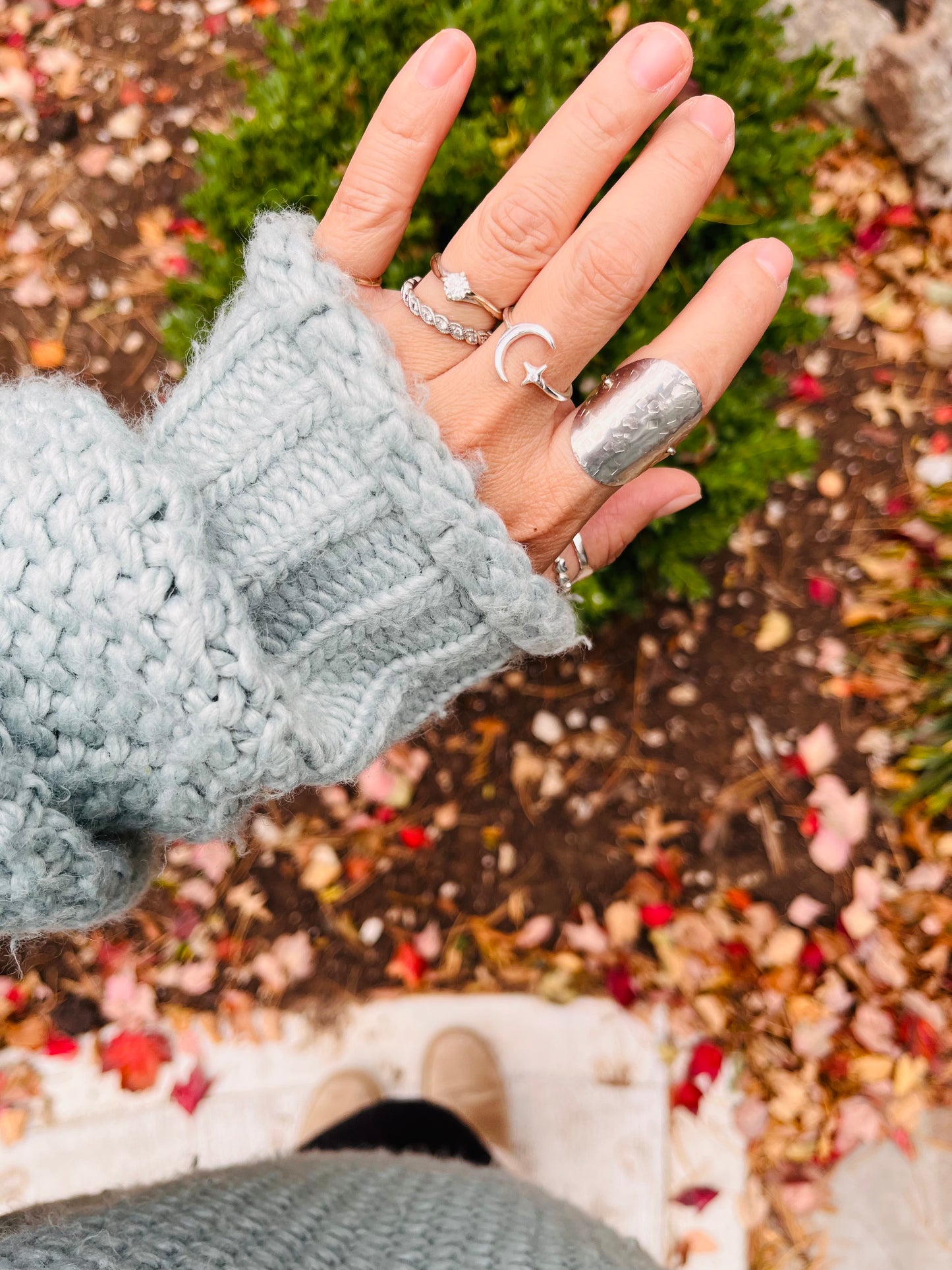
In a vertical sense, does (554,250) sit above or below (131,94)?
below

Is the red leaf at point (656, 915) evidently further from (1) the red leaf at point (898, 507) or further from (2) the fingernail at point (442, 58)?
(2) the fingernail at point (442, 58)

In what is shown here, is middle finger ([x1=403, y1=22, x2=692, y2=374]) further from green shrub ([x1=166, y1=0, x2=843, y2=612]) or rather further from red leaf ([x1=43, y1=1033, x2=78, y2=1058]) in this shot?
red leaf ([x1=43, y1=1033, x2=78, y2=1058])

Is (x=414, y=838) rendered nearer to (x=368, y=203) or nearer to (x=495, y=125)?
(x=368, y=203)

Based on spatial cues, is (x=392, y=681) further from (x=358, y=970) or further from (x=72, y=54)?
(x=72, y=54)

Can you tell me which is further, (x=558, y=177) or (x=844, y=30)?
(x=844, y=30)

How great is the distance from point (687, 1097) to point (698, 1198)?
231 mm

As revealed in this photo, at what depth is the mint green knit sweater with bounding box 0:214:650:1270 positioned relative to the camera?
36.5 inches

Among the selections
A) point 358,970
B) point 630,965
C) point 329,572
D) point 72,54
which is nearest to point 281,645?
point 329,572

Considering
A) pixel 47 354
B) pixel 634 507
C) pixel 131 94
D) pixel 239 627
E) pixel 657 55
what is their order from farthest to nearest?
1. pixel 131 94
2. pixel 47 354
3. pixel 634 507
4. pixel 657 55
5. pixel 239 627

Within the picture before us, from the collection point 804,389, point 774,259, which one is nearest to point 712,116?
point 774,259

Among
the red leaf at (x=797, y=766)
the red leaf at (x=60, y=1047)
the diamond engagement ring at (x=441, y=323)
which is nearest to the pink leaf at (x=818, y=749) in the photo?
the red leaf at (x=797, y=766)

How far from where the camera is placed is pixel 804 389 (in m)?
2.49

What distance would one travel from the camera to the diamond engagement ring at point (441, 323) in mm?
1223

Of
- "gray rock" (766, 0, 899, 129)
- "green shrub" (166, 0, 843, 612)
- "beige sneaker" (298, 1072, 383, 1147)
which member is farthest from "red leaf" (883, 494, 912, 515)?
"beige sneaker" (298, 1072, 383, 1147)
